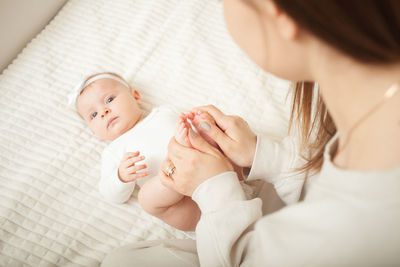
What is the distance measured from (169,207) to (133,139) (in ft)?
1.00

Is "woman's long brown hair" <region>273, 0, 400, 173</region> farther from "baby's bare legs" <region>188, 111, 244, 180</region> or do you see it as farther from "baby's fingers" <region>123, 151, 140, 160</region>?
"baby's fingers" <region>123, 151, 140, 160</region>

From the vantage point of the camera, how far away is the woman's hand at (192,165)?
760 millimetres

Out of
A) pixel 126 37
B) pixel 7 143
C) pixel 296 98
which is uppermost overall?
Result: pixel 296 98

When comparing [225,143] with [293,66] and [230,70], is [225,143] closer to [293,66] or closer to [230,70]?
[293,66]

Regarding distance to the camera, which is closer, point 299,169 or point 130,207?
point 299,169

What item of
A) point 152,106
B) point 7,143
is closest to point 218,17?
point 152,106

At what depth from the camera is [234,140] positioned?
878 millimetres

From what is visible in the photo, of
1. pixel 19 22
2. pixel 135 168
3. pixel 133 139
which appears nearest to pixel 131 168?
pixel 135 168

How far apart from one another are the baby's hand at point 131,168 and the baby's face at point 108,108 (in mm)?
189

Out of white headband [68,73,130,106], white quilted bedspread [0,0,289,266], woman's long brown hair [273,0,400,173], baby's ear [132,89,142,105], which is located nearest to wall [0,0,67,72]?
white quilted bedspread [0,0,289,266]

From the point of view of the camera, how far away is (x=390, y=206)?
0.41m

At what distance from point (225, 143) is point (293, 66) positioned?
41 cm

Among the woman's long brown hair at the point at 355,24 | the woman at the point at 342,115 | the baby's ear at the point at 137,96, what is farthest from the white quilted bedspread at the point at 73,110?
the woman's long brown hair at the point at 355,24

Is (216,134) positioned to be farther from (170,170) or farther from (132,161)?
(132,161)
